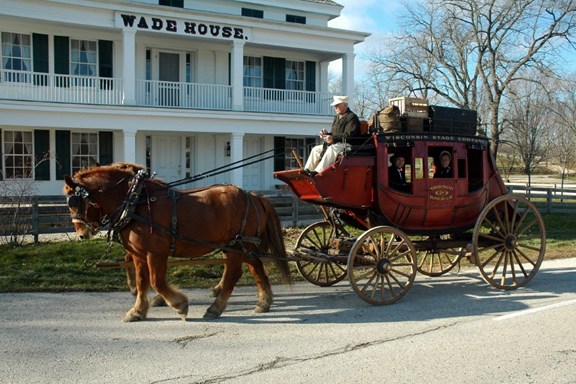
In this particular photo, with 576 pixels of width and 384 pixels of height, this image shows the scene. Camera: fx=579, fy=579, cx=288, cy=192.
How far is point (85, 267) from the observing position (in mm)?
9953

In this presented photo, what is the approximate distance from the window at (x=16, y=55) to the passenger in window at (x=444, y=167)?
15.6 metres

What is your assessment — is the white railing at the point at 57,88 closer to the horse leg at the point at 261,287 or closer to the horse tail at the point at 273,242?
the horse tail at the point at 273,242

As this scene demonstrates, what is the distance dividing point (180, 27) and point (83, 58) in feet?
12.5

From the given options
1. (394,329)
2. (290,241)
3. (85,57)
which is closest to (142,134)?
(85,57)

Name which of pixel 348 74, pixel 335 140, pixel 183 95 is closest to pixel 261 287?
pixel 335 140

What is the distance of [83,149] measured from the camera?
70.7 feet

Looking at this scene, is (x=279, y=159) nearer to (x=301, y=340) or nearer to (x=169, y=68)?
(x=169, y=68)

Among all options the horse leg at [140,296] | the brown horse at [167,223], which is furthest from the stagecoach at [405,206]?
the horse leg at [140,296]

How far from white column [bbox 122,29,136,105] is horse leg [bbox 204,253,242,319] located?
532 inches

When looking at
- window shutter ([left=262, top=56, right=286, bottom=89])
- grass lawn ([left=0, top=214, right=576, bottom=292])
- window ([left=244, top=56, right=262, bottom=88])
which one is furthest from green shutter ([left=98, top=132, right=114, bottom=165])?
grass lawn ([left=0, top=214, right=576, bottom=292])

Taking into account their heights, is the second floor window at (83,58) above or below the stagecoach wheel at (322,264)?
above

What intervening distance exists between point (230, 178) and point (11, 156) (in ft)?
26.1

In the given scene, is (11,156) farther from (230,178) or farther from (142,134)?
(230,178)

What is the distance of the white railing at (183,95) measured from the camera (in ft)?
68.7
